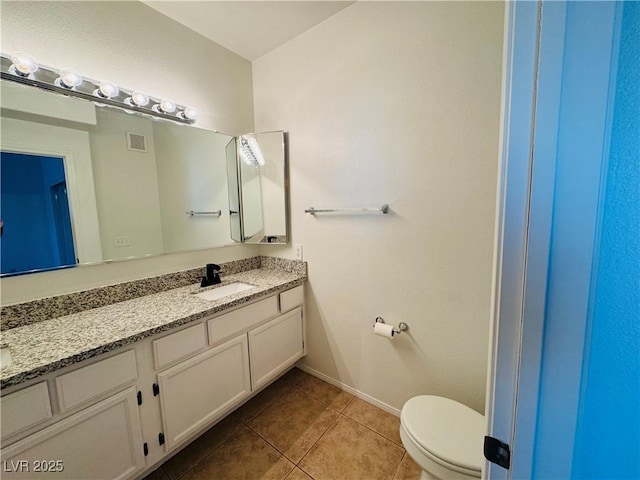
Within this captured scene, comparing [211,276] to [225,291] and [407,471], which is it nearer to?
[225,291]

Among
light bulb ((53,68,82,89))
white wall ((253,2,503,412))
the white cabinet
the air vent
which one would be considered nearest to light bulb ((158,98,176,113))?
the air vent

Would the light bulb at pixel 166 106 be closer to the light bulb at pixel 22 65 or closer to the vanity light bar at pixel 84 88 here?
the vanity light bar at pixel 84 88

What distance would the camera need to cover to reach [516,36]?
433 mm

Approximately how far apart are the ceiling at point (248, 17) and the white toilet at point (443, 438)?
235 centimetres

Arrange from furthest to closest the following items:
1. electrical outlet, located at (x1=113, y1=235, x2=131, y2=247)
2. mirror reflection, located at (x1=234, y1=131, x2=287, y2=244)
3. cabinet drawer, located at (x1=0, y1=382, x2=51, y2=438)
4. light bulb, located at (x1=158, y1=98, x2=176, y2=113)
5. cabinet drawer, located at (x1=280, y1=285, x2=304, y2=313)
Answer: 1. mirror reflection, located at (x1=234, y1=131, x2=287, y2=244)
2. cabinet drawer, located at (x1=280, y1=285, x2=304, y2=313)
3. light bulb, located at (x1=158, y1=98, x2=176, y2=113)
4. electrical outlet, located at (x1=113, y1=235, x2=131, y2=247)
5. cabinet drawer, located at (x1=0, y1=382, x2=51, y2=438)

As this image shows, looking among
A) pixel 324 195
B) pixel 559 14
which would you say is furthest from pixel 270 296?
pixel 559 14

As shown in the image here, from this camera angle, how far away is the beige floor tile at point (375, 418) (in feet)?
5.25

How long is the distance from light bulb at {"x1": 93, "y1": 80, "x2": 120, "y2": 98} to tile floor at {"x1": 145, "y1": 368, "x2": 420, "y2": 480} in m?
2.08

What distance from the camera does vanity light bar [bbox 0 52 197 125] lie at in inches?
45.7

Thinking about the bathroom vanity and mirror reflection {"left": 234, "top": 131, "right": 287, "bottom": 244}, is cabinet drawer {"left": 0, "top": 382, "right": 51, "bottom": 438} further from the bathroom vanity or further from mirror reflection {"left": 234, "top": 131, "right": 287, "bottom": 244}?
mirror reflection {"left": 234, "top": 131, "right": 287, "bottom": 244}

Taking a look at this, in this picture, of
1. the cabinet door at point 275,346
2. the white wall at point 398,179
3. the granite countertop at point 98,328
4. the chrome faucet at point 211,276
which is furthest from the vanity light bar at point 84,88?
the cabinet door at point 275,346

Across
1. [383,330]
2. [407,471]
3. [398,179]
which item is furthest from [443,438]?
[398,179]

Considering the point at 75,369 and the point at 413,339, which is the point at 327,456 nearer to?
the point at 413,339

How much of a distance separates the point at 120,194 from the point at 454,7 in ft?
6.84
